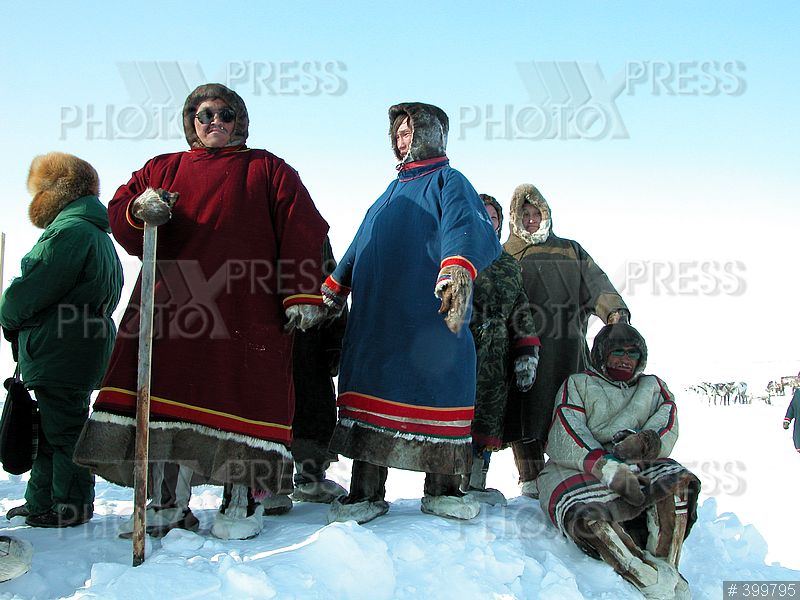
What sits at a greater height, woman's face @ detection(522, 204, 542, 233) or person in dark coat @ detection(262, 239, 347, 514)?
woman's face @ detection(522, 204, 542, 233)

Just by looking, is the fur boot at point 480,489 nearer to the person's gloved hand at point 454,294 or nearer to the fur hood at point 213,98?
the person's gloved hand at point 454,294

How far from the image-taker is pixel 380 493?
3.30 m

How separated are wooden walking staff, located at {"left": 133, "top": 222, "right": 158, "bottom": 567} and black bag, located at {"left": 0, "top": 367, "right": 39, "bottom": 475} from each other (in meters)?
1.13

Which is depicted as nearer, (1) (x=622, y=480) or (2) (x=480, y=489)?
(1) (x=622, y=480)

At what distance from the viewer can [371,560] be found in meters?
2.60

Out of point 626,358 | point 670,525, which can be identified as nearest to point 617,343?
point 626,358

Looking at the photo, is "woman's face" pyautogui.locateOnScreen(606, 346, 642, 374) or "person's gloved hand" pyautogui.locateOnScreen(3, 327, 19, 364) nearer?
"woman's face" pyautogui.locateOnScreen(606, 346, 642, 374)

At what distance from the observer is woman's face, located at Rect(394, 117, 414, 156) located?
3.42m

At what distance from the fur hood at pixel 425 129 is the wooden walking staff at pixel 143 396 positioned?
1262 millimetres

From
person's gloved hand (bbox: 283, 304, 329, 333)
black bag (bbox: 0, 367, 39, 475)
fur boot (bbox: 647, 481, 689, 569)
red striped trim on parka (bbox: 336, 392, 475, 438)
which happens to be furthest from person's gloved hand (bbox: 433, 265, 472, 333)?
black bag (bbox: 0, 367, 39, 475)

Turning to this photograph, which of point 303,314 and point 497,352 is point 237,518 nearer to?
point 303,314

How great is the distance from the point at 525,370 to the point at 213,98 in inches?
80.5

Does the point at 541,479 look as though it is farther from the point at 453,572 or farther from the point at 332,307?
the point at 332,307

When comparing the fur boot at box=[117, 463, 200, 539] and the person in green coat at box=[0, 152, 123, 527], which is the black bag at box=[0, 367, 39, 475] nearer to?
the person in green coat at box=[0, 152, 123, 527]
